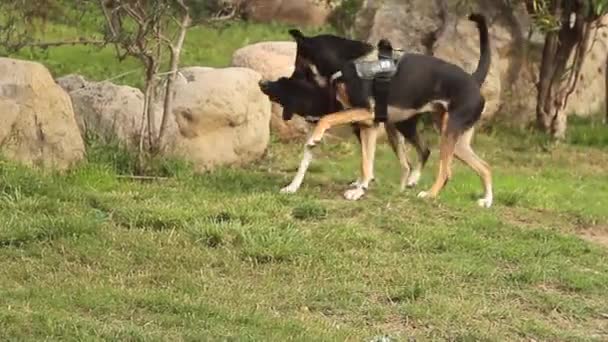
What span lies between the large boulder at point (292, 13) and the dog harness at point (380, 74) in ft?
41.3

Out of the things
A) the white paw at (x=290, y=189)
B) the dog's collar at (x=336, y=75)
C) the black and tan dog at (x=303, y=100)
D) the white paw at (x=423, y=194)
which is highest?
the dog's collar at (x=336, y=75)

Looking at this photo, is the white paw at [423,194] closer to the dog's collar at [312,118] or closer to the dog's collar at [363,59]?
the dog's collar at [312,118]

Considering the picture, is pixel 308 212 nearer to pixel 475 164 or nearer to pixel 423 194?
pixel 423 194

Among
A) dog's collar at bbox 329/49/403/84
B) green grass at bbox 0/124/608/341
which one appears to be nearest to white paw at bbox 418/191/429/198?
green grass at bbox 0/124/608/341

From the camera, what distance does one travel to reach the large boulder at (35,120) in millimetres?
9797

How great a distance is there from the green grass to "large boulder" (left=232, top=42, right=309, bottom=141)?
3.00 meters

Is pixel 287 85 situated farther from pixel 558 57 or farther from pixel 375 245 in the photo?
pixel 558 57

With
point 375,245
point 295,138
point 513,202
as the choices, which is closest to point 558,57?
point 295,138

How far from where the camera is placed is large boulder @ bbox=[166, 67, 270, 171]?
1139 cm

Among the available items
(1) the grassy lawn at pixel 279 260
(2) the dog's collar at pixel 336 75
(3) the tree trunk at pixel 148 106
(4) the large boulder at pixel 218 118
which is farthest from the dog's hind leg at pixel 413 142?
(3) the tree trunk at pixel 148 106

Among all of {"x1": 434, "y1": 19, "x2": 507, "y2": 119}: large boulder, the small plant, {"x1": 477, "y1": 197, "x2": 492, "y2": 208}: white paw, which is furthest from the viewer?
{"x1": 434, "y1": 19, "x2": 507, "y2": 119}: large boulder

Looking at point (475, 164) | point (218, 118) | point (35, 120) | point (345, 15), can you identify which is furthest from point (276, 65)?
point (345, 15)

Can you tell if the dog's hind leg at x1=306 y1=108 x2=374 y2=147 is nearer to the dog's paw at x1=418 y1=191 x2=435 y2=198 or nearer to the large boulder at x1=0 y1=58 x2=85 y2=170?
the dog's paw at x1=418 y1=191 x2=435 y2=198

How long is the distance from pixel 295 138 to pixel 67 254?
6584mm
